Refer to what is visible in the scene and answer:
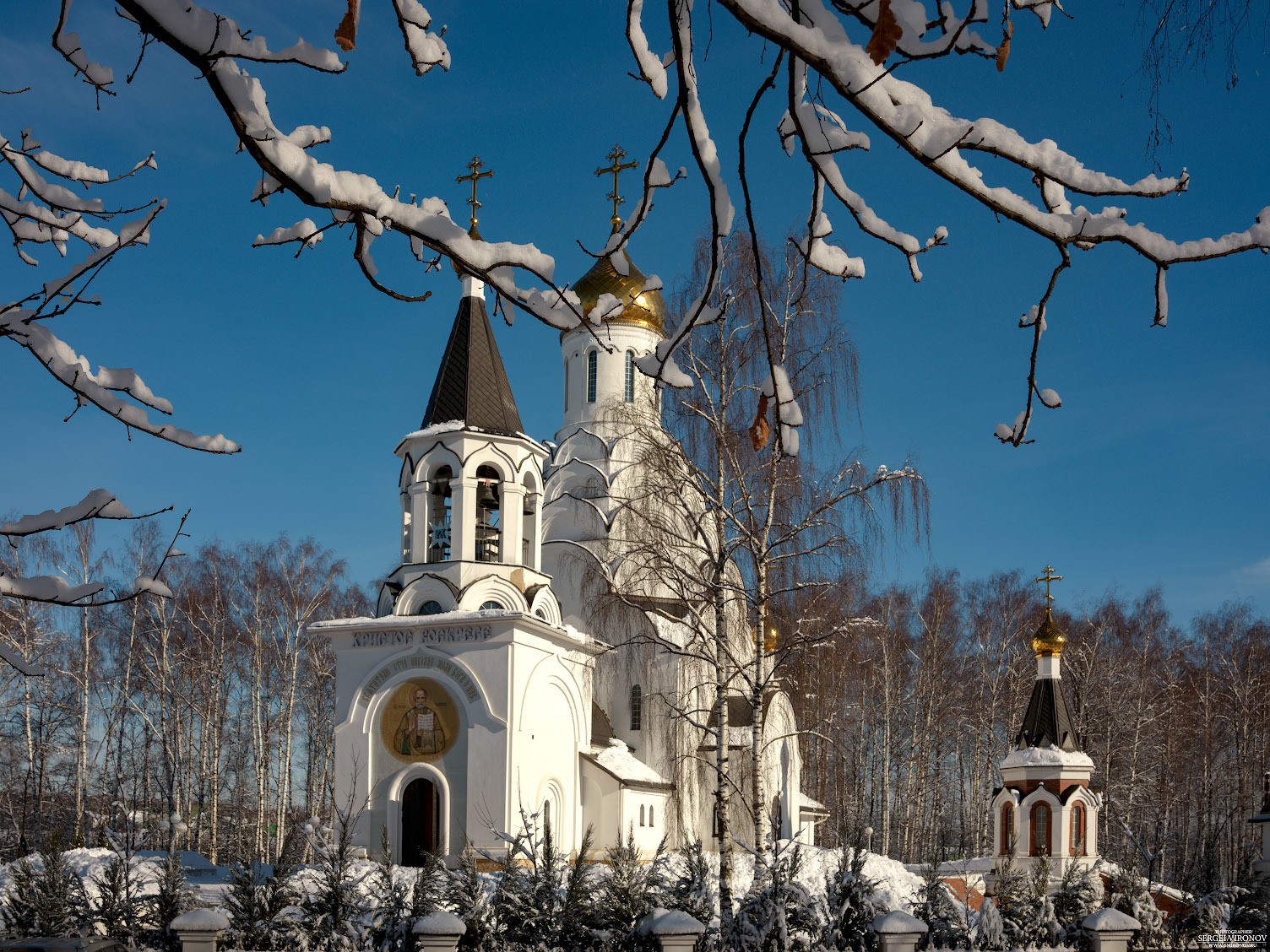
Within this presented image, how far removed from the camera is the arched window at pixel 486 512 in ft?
60.3

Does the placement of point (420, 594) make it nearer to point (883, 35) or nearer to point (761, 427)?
point (761, 427)

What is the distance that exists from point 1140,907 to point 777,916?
4.16 m

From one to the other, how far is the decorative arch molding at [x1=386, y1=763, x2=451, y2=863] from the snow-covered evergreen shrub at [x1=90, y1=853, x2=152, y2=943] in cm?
665

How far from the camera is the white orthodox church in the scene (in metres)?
17.2

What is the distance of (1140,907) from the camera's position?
11891 mm

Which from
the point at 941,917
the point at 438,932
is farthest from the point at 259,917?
the point at 941,917

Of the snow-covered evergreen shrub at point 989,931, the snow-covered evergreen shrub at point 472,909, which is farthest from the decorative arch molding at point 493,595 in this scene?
the snow-covered evergreen shrub at point 989,931

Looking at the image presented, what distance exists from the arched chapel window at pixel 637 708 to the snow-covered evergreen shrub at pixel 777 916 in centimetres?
1104

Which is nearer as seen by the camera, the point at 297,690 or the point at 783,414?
the point at 783,414

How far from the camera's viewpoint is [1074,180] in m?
2.36

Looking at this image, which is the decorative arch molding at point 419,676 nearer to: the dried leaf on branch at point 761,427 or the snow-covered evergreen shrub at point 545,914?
the snow-covered evergreen shrub at point 545,914

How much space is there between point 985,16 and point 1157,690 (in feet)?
110

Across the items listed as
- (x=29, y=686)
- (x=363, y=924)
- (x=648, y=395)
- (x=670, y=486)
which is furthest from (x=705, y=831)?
(x=29, y=686)

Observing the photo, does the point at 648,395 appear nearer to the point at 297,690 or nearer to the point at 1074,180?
the point at 1074,180
